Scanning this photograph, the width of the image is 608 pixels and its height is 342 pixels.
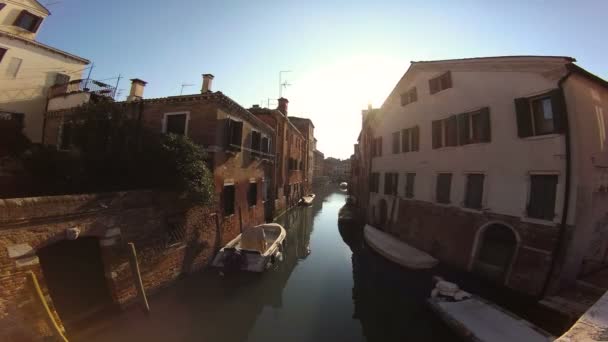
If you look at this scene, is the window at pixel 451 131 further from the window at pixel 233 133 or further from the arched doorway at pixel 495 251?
the window at pixel 233 133

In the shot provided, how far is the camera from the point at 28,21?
1877cm

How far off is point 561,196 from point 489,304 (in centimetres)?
430

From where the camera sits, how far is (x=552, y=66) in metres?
8.70

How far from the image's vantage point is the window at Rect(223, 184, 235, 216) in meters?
12.9

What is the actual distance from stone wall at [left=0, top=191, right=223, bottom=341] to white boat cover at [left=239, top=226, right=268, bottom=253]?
54.6 inches

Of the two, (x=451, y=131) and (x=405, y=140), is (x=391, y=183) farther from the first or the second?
(x=451, y=131)

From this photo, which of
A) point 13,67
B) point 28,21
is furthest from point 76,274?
point 28,21

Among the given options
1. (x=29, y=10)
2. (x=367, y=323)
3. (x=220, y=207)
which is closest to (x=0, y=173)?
(x=220, y=207)

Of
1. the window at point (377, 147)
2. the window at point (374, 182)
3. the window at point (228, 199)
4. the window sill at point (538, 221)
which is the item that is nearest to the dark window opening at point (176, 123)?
the window at point (228, 199)

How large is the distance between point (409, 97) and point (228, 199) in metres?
12.6

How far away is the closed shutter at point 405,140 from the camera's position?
612 inches

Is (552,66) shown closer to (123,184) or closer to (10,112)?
(123,184)

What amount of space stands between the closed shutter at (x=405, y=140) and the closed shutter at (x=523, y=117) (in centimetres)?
627

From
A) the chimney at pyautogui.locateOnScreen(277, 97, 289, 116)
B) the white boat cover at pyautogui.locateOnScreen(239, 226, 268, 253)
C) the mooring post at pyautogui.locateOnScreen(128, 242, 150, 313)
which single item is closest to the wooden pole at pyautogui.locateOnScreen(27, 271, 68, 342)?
the mooring post at pyautogui.locateOnScreen(128, 242, 150, 313)
